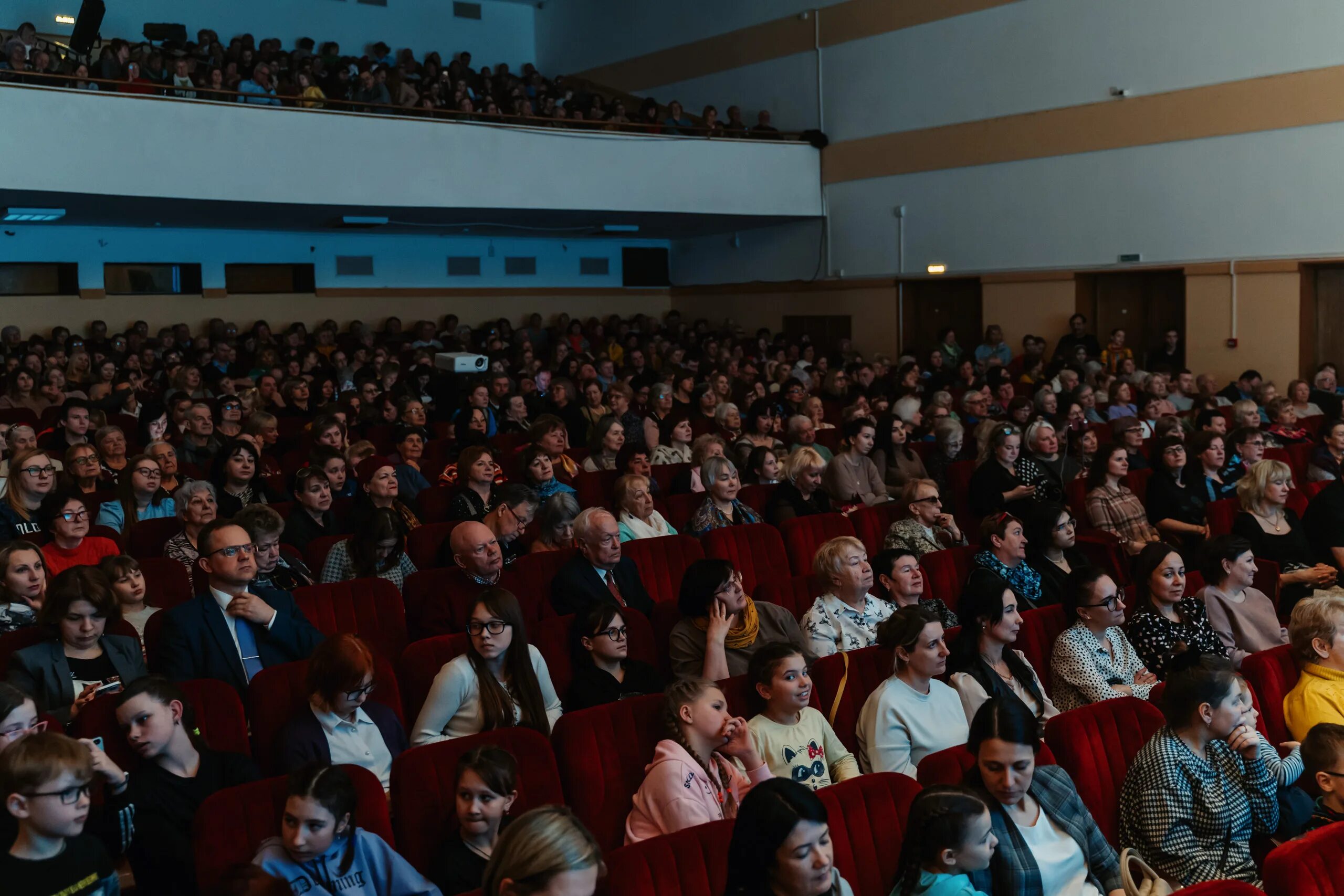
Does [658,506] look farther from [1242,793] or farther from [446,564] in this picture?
[1242,793]

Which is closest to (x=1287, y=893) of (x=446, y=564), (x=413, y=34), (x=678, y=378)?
(x=446, y=564)

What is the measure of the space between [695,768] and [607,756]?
0.87 feet

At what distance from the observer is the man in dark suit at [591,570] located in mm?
3951

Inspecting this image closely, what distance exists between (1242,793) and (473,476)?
326cm

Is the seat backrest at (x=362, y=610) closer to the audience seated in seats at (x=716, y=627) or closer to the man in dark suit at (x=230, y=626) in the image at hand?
the man in dark suit at (x=230, y=626)

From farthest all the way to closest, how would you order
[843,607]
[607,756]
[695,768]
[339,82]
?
[339,82] < [843,607] < [607,756] < [695,768]

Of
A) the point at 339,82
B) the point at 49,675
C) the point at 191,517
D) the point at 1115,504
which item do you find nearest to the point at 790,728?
the point at 49,675

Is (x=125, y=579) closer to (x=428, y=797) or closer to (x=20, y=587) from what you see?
(x=20, y=587)

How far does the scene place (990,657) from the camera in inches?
135

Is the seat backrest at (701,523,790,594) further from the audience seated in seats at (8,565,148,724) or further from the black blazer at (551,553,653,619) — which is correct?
the audience seated in seats at (8,565,148,724)

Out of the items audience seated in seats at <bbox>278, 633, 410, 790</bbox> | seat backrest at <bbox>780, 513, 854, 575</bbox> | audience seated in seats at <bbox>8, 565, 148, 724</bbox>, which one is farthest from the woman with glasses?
seat backrest at <bbox>780, 513, 854, 575</bbox>

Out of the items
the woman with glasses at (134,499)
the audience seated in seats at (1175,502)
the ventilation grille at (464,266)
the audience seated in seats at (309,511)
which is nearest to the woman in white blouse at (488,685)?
the audience seated in seats at (309,511)

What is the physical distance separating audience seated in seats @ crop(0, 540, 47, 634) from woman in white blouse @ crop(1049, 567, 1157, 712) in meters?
2.98

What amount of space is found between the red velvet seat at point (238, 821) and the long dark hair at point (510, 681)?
63 centimetres
